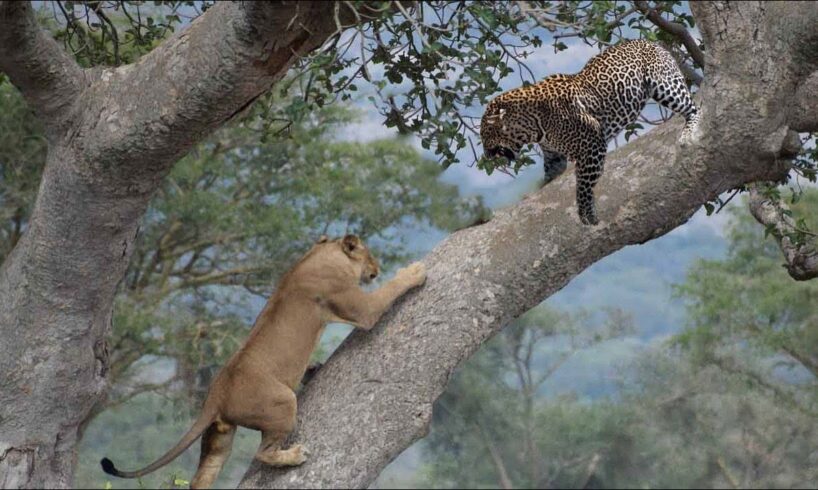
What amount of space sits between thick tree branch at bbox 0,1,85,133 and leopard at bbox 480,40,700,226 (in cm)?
185

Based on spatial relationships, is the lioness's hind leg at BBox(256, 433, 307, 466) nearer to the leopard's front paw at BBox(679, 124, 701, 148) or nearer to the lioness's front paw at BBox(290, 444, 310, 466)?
the lioness's front paw at BBox(290, 444, 310, 466)

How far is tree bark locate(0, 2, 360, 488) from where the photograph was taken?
4.75m

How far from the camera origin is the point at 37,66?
16.1 ft

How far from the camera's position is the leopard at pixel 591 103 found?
17.1 feet

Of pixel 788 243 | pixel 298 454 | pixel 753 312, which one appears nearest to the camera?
pixel 298 454

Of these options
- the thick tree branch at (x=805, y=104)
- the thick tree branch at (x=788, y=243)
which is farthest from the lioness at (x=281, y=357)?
the thick tree branch at (x=788, y=243)

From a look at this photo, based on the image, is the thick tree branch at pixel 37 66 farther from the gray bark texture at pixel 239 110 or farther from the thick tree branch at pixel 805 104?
the thick tree branch at pixel 805 104

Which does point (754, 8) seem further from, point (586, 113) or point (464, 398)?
point (464, 398)

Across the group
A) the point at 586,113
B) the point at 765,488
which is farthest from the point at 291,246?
the point at 586,113

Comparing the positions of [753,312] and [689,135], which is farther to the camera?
[753,312]

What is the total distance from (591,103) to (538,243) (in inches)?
29.4

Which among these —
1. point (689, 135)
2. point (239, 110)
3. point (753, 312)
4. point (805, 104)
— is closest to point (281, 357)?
point (239, 110)

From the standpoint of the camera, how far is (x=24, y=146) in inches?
590

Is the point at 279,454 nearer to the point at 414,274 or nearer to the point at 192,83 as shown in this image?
the point at 414,274
